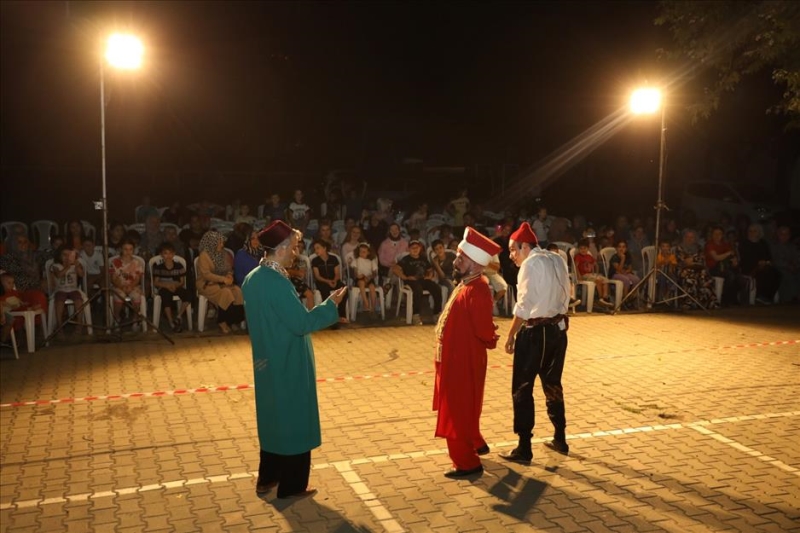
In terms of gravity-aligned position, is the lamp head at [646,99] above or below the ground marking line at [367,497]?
above

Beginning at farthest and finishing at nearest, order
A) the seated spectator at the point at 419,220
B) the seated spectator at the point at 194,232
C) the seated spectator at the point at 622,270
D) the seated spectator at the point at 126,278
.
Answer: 1. the seated spectator at the point at 419,220
2. the seated spectator at the point at 622,270
3. the seated spectator at the point at 194,232
4. the seated spectator at the point at 126,278

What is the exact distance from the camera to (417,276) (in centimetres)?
1278

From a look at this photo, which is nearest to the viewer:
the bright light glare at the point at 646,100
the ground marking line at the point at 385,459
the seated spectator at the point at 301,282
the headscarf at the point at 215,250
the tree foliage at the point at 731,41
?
the ground marking line at the point at 385,459

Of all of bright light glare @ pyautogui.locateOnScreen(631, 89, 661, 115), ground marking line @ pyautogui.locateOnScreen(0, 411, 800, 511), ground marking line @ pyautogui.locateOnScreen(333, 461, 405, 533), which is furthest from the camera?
bright light glare @ pyautogui.locateOnScreen(631, 89, 661, 115)

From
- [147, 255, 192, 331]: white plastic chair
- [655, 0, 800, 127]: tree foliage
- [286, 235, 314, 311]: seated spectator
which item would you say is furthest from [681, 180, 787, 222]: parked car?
[147, 255, 192, 331]: white plastic chair

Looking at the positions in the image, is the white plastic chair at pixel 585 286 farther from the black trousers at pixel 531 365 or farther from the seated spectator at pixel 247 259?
the black trousers at pixel 531 365

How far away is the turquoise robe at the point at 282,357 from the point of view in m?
5.38

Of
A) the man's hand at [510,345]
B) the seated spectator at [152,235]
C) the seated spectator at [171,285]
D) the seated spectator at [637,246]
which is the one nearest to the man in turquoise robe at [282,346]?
the man's hand at [510,345]

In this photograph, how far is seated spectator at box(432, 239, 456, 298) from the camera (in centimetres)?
1293

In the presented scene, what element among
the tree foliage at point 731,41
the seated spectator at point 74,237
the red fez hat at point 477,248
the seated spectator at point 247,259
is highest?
the tree foliage at point 731,41

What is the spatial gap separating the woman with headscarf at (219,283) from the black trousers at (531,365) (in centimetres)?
599

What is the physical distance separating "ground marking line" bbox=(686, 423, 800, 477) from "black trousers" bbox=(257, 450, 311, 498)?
11.8 feet

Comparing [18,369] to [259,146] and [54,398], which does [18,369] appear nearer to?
[54,398]

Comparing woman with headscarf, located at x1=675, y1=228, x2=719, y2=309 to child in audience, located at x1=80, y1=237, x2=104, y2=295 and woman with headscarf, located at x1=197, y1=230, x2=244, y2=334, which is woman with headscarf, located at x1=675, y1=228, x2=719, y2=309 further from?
child in audience, located at x1=80, y1=237, x2=104, y2=295
